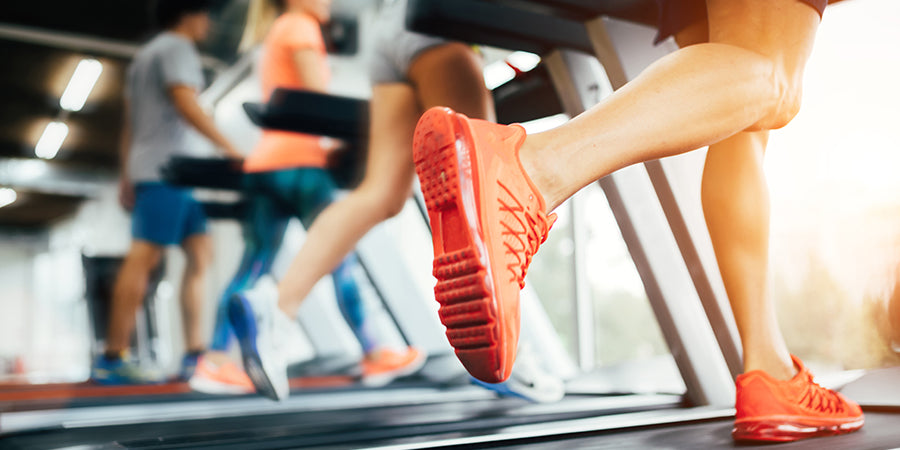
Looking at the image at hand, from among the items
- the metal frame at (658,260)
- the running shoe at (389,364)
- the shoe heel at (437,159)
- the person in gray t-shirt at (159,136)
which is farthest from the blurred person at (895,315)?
the person in gray t-shirt at (159,136)

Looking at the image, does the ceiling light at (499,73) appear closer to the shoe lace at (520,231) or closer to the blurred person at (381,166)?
the blurred person at (381,166)

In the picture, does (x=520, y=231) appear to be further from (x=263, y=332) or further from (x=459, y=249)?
(x=263, y=332)

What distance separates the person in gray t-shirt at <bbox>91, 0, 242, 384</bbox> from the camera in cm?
215

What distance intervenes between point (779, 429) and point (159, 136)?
76.7 inches

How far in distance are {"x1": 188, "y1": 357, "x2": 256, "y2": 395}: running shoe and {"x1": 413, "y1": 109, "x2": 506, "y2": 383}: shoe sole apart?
3.71ft

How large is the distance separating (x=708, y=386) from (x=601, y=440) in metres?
0.46

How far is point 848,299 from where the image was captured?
4.68 ft

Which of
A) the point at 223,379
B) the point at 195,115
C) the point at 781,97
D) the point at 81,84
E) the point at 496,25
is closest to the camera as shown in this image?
the point at 781,97

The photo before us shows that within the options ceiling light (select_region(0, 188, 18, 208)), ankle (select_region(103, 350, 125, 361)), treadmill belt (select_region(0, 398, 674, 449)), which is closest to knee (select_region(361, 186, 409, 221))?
treadmill belt (select_region(0, 398, 674, 449))

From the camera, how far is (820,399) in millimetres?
931

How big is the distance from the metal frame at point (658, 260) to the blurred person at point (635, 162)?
35 centimetres

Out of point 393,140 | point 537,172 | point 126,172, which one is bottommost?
point 537,172

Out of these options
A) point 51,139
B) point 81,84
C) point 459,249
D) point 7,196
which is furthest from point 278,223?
point 7,196

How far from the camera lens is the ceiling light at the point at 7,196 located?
19.7ft
